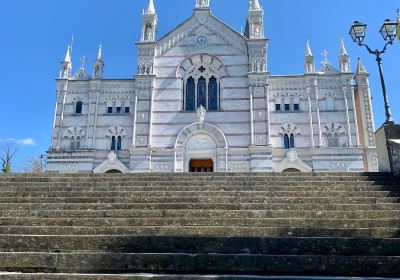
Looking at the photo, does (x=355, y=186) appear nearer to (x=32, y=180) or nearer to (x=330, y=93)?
(x=32, y=180)

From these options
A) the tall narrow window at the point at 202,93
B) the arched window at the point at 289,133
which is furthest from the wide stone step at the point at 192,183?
the tall narrow window at the point at 202,93

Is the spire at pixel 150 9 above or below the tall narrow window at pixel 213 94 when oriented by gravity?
above

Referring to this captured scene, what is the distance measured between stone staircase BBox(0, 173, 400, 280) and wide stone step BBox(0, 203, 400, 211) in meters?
0.03

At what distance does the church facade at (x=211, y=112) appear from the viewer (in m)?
27.0

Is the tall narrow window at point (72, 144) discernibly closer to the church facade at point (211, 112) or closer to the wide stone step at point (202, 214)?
the church facade at point (211, 112)

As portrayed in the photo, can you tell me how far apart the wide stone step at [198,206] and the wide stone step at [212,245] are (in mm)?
2578

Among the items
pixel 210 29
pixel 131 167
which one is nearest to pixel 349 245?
pixel 131 167

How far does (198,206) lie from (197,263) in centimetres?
355

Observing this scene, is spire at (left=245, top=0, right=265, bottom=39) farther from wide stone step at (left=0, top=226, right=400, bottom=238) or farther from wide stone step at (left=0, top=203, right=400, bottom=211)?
wide stone step at (left=0, top=226, right=400, bottom=238)

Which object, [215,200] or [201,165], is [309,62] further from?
[215,200]

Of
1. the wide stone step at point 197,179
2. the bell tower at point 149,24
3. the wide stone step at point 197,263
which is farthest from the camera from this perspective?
the bell tower at point 149,24

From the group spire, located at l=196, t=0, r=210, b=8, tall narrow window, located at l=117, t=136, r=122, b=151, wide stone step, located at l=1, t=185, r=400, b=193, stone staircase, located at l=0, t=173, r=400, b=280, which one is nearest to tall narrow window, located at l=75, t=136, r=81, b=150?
tall narrow window, located at l=117, t=136, r=122, b=151

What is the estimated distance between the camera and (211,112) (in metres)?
28.1

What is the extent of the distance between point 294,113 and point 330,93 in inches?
139
